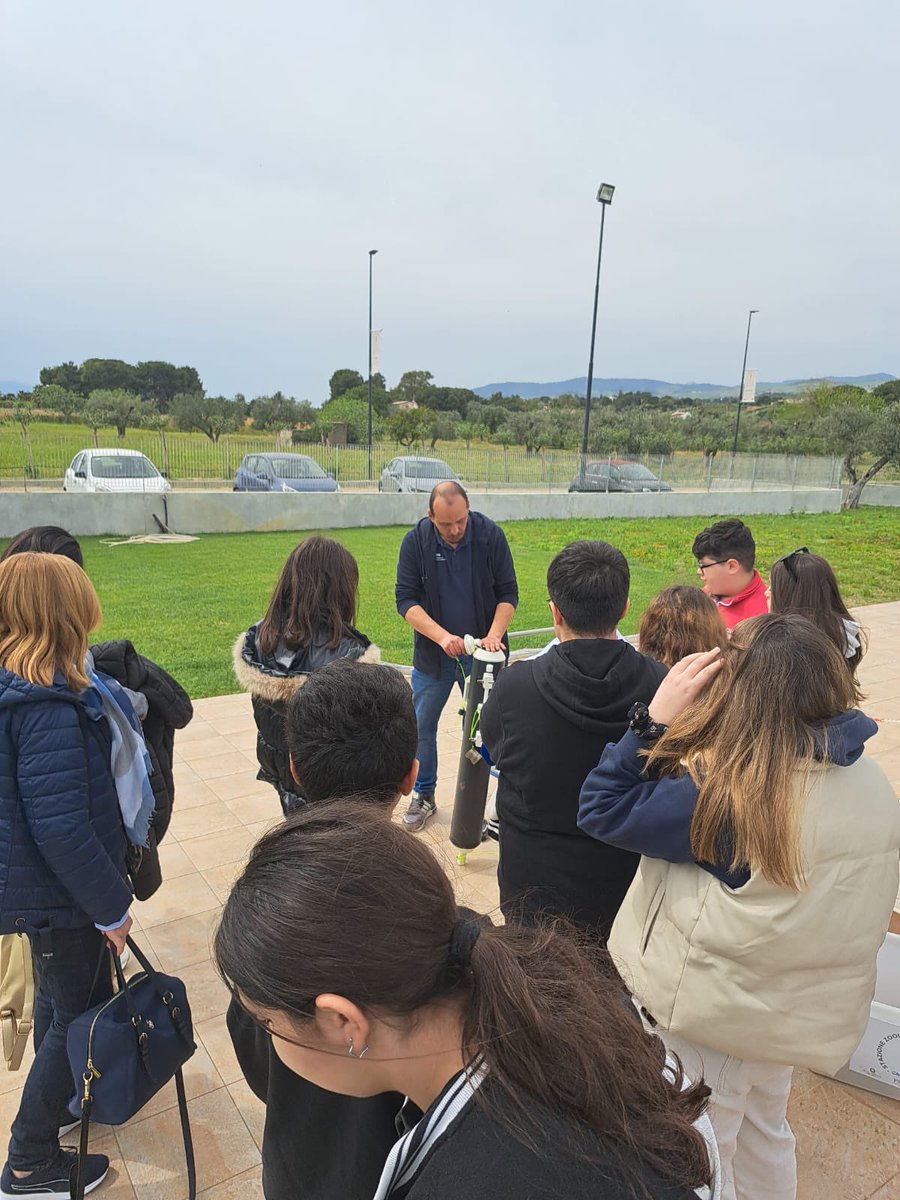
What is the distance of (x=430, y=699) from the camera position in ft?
14.0

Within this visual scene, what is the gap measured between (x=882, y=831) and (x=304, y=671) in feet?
5.79

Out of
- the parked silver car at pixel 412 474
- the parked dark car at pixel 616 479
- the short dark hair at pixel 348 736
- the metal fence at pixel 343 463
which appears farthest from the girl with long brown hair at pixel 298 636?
the parked dark car at pixel 616 479

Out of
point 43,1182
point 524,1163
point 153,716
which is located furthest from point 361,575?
point 524,1163

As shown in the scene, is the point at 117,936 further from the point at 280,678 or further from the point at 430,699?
the point at 430,699

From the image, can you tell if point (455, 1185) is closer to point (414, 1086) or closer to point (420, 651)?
point (414, 1086)

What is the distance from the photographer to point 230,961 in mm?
969

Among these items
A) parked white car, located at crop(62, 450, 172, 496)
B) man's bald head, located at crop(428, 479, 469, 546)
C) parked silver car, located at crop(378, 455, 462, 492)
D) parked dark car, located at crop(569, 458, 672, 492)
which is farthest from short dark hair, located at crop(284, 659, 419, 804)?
parked dark car, located at crop(569, 458, 672, 492)

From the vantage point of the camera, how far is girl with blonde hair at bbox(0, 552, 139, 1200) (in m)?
1.84

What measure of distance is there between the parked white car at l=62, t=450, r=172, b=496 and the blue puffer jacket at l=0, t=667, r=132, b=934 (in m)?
14.0

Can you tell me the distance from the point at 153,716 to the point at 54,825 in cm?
54

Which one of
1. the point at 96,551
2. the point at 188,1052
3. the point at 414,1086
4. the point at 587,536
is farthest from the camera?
the point at 587,536

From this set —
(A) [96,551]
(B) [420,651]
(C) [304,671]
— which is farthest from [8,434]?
(C) [304,671]

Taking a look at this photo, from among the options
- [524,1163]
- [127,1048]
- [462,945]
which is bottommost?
[127,1048]

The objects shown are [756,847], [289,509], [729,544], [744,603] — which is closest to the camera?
[756,847]
